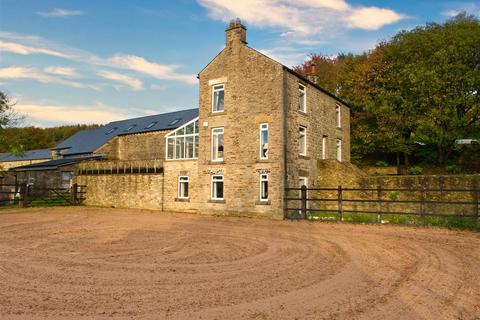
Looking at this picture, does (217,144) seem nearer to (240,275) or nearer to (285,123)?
(285,123)

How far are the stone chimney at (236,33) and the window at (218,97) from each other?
255 cm

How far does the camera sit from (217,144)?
2105 centimetres

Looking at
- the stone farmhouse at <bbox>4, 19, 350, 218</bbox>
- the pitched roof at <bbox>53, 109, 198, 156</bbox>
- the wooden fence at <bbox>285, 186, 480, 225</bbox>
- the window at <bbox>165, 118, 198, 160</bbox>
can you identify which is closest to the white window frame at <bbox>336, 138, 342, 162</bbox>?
the stone farmhouse at <bbox>4, 19, 350, 218</bbox>

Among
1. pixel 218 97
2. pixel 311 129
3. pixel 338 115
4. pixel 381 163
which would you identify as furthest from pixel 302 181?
pixel 381 163

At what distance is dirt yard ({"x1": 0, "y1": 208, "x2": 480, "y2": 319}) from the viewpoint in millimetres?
5332

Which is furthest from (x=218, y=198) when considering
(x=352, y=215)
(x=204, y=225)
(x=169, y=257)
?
(x=169, y=257)

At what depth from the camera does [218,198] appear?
20547 mm

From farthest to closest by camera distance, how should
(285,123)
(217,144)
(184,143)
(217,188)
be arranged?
(184,143)
(217,144)
(217,188)
(285,123)

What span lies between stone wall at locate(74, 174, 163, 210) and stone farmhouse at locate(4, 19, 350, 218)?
0.07 m

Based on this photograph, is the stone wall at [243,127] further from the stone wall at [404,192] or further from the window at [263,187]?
the stone wall at [404,192]

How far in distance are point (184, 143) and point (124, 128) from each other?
19.6m

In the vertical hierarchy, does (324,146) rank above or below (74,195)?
above

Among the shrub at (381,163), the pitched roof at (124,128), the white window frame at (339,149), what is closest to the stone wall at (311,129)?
the white window frame at (339,149)

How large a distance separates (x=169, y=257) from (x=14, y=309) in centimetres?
398
